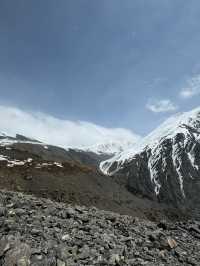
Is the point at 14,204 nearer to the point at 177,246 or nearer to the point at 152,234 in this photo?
the point at 152,234

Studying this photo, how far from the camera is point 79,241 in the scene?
13.3 meters

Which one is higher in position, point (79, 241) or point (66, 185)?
→ point (66, 185)

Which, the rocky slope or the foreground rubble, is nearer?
the foreground rubble

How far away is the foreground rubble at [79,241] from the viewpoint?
11.6m

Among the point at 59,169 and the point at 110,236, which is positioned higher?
the point at 59,169

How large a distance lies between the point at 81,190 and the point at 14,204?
43866mm

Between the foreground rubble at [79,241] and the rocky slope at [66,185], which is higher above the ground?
the rocky slope at [66,185]

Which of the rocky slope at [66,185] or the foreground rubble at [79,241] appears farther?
the rocky slope at [66,185]

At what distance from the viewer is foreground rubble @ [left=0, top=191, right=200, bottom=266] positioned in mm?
11579

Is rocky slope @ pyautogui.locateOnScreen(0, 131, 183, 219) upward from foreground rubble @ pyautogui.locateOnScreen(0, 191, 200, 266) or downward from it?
upward

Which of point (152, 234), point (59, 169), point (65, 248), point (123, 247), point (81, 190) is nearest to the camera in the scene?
point (65, 248)

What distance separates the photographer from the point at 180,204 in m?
186

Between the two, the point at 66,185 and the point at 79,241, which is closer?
the point at 79,241

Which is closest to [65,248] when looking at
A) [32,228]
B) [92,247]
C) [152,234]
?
[92,247]
